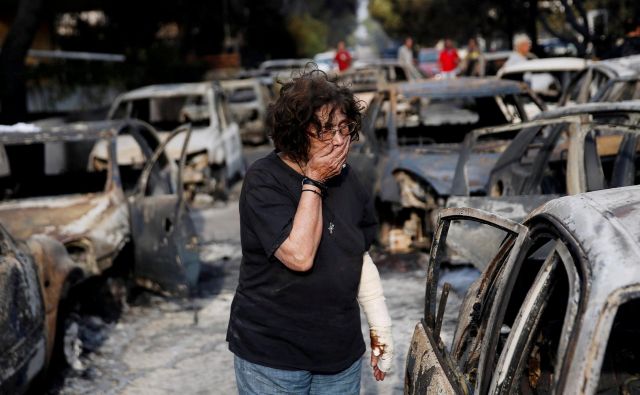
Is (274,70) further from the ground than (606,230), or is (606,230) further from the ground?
(606,230)

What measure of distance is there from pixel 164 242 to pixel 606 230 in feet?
16.6

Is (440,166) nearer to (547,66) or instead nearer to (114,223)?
(114,223)

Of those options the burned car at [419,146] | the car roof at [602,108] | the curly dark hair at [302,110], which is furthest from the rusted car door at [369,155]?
the curly dark hair at [302,110]

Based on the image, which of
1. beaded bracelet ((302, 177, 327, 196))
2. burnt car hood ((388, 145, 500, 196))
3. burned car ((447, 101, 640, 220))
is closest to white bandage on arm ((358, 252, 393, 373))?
beaded bracelet ((302, 177, 327, 196))

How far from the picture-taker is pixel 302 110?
2.85 metres

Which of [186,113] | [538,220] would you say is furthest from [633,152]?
[186,113]

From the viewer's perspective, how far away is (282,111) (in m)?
2.89

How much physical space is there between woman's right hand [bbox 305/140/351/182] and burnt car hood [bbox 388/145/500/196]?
451cm

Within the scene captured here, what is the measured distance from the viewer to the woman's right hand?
285 cm

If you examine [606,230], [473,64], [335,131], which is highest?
[335,131]

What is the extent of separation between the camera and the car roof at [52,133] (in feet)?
23.5

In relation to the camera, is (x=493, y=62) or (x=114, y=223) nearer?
(x=114, y=223)

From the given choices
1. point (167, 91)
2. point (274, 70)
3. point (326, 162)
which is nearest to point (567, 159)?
point (326, 162)

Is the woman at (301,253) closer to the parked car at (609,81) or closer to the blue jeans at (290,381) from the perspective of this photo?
the blue jeans at (290,381)
